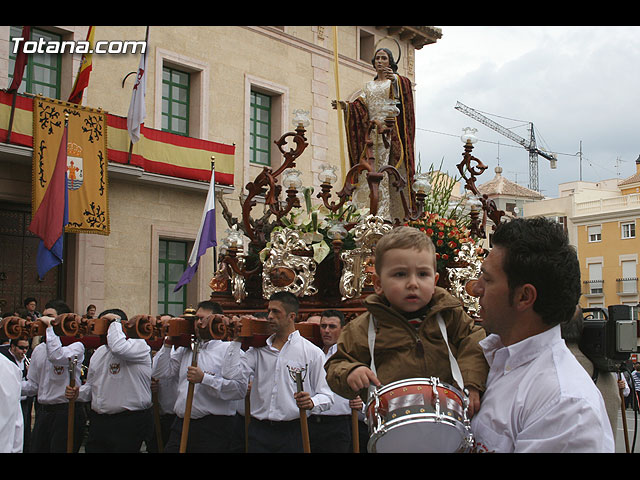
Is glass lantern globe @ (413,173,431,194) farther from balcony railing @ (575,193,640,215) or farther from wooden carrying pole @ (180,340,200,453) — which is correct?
balcony railing @ (575,193,640,215)

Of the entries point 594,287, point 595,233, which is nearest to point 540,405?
point 594,287

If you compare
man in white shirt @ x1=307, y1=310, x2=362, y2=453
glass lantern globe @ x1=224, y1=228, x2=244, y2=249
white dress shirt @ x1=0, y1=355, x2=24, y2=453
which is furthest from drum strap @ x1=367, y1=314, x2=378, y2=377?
glass lantern globe @ x1=224, y1=228, x2=244, y2=249

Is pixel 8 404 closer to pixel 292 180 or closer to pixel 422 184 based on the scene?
pixel 292 180

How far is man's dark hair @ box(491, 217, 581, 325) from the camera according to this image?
6.36ft

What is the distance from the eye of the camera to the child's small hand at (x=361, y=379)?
2311 mm

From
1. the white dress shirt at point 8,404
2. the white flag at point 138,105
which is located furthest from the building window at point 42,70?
the white dress shirt at point 8,404

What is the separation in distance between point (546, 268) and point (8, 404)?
2203mm

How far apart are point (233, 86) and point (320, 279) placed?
1186 cm

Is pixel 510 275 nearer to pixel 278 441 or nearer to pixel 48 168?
pixel 278 441

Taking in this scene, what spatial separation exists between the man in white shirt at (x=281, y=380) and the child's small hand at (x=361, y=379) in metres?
2.75

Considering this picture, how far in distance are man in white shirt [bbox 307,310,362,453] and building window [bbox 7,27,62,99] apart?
10.7m

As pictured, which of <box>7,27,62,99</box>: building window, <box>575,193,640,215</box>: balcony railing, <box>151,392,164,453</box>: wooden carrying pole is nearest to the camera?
<box>151,392,164,453</box>: wooden carrying pole

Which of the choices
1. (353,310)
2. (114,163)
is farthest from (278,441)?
(114,163)
